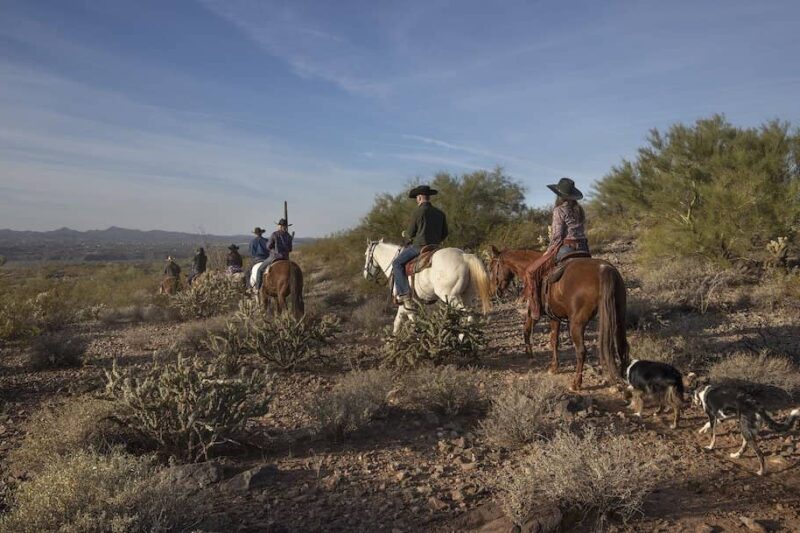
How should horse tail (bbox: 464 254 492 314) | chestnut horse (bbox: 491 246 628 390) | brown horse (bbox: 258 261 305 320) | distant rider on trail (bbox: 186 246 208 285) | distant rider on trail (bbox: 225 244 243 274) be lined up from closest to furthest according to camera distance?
chestnut horse (bbox: 491 246 628 390) < horse tail (bbox: 464 254 492 314) < brown horse (bbox: 258 261 305 320) < distant rider on trail (bbox: 225 244 243 274) < distant rider on trail (bbox: 186 246 208 285)

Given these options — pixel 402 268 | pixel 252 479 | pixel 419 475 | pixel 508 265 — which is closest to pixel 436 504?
pixel 419 475

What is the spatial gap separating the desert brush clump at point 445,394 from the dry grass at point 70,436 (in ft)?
9.02

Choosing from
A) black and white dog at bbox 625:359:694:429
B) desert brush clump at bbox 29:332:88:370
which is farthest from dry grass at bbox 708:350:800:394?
desert brush clump at bbox 29:332:88:370

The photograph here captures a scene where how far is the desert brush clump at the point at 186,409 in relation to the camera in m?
4.20

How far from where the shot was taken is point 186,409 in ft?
14.0

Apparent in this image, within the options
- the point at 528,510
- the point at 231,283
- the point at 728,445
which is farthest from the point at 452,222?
the point at 528,510

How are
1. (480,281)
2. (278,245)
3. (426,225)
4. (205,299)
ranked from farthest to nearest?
(205,299) < (278,245) < (426,225) < (480,281)

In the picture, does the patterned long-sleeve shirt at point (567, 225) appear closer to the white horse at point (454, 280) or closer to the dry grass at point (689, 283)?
the white horse at point (454, 280)

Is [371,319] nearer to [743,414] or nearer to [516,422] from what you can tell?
[516,422]

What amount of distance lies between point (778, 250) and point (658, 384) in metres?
8.64

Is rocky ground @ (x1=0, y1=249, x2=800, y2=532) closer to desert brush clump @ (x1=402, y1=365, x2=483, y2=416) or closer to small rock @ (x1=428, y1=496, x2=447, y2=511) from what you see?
small rock @ (x1=428, y1=496, x2=447, y2=511)

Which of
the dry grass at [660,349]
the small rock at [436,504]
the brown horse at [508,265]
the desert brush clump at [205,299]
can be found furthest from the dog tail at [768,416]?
the desert brush clump at [205,299]

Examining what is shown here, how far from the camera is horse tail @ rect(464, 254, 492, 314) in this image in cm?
753

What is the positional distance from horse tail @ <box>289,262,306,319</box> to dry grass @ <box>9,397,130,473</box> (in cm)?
428
